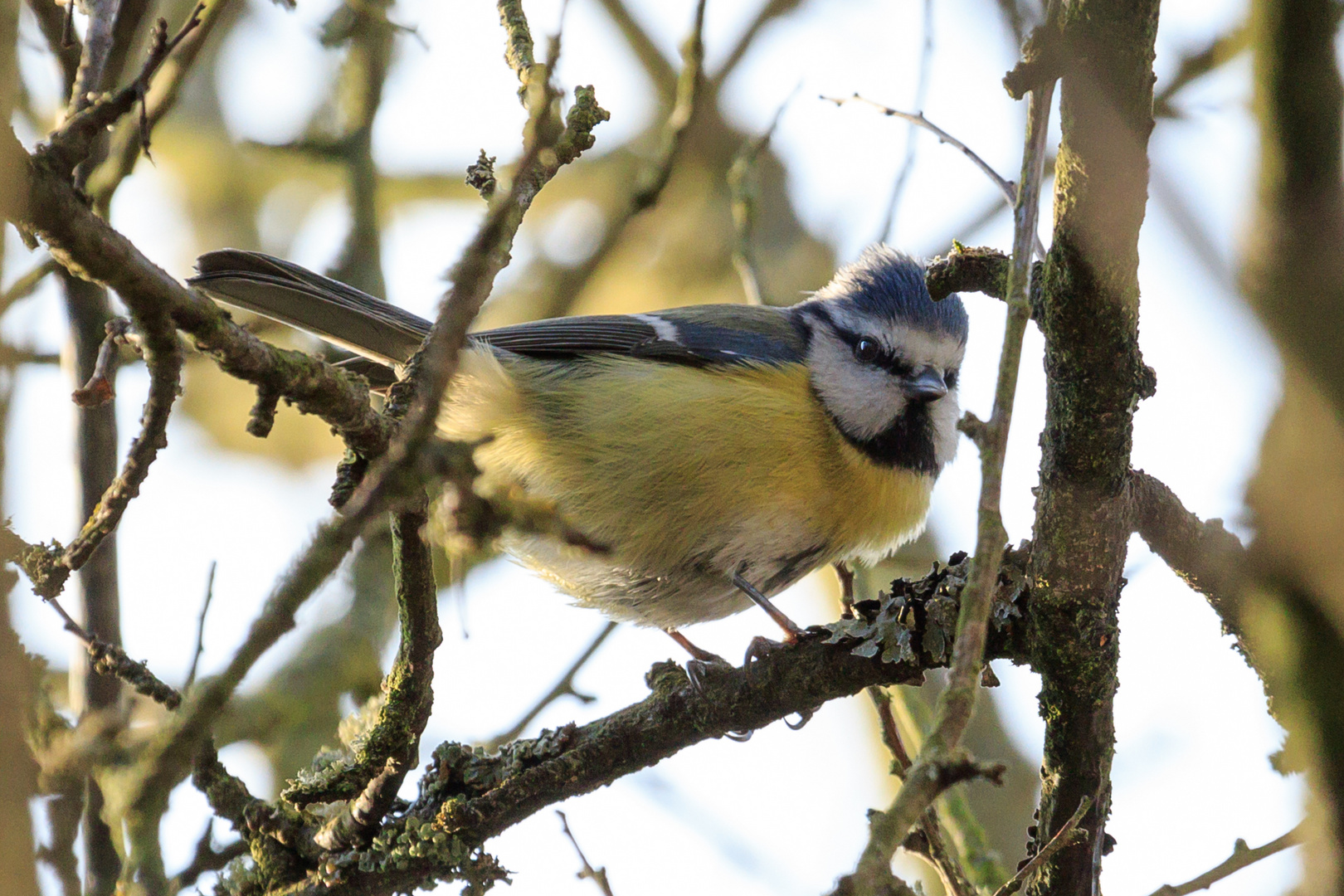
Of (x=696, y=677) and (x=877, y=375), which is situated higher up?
(x=877, y=375)

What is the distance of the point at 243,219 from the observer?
701 cm

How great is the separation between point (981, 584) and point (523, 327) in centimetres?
301

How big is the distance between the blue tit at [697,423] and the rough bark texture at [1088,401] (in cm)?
141

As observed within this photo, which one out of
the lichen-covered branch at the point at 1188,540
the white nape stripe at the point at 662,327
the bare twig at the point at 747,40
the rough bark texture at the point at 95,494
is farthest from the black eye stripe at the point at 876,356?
the rough bark texture at the point at 95,494

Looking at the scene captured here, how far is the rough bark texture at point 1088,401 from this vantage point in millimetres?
1904

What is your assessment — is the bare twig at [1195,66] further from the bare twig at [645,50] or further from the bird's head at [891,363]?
the bare twig at [645,50]

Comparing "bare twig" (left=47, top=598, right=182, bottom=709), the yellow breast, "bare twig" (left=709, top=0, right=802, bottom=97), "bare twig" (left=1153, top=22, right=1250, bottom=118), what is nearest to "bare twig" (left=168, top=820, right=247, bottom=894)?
"bare twig" (left=47, top=598, right=182, bottom=709)

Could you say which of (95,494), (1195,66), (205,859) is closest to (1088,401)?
(205,859)

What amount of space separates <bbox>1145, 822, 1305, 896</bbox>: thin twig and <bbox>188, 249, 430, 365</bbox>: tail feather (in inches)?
102

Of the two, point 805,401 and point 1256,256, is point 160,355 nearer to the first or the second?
point 1256,256

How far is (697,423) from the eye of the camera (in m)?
3.76

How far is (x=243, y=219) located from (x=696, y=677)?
5056 millimetres

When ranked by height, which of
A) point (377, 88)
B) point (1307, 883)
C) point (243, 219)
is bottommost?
point (1307, 883)

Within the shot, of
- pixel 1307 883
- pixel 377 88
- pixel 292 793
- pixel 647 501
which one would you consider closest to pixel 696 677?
pixel 647 501
